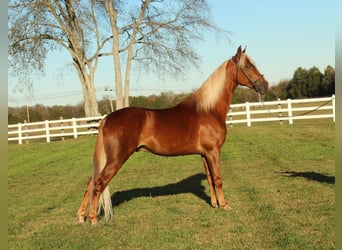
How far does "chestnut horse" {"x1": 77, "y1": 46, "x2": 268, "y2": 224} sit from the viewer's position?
241 inches

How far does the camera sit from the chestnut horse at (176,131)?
6113 mm

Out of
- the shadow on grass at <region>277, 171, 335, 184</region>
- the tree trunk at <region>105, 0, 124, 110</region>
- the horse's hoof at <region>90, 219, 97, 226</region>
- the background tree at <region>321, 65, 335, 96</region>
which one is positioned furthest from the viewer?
the background tree at <region>321, 65, 335, 96</region>

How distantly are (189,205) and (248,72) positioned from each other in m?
2.51

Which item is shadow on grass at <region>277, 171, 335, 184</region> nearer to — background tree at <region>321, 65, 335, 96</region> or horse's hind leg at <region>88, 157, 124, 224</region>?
A: horse's hind leg at <region>88, 157, 124, 224</region>

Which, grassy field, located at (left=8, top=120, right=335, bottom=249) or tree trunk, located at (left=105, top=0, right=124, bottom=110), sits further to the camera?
tree trunk, located at (left=105, top=0, right=124, bottom=110)

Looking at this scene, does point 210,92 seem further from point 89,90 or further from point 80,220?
point 89,90

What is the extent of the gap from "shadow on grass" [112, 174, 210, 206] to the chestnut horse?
4.26ft

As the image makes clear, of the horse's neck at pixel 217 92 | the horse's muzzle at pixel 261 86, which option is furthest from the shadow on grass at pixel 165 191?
the horse's muzzle at pixel 261 86

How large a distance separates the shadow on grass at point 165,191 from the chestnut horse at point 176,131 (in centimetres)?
130

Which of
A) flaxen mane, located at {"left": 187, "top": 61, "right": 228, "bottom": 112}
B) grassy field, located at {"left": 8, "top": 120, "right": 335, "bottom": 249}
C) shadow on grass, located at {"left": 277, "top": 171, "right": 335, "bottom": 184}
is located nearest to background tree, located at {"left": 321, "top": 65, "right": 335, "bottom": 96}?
grassy field, located at {"left": 8, "top": 120, "right": 335, "bottom": 249}

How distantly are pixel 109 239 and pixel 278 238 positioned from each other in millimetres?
2113

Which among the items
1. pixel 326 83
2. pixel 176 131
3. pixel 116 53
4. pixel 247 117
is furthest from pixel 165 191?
pixel 326 83

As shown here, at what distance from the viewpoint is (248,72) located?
22.6ft

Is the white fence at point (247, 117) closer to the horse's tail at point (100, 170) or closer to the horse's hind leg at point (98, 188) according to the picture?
the horse's tail at point (100, 170)
